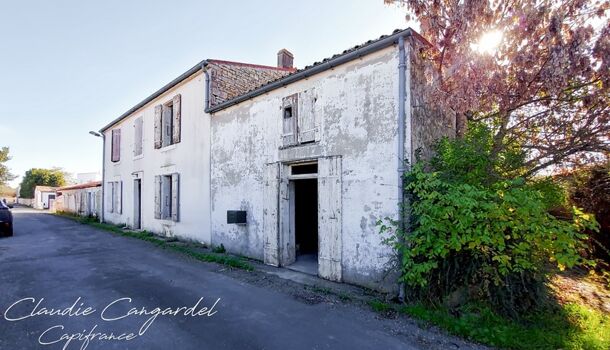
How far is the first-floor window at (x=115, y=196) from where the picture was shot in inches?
595

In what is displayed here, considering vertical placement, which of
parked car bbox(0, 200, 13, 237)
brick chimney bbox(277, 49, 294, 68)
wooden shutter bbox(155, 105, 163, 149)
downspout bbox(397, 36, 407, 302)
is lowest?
parked car bbox(0, 200, 13, 237)

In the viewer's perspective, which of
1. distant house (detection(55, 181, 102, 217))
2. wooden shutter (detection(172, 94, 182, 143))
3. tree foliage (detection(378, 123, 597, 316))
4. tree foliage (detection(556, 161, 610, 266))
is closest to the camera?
tree foliage (detection(378, 123, 597, 316))

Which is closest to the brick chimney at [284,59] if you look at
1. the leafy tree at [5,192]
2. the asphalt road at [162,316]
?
the asphalt road at [162,316]

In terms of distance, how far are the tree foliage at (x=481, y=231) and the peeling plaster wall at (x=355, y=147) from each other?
1.74 ft

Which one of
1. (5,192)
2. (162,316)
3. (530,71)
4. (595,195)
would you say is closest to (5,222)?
(162,316)

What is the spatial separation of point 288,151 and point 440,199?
11.7 ft

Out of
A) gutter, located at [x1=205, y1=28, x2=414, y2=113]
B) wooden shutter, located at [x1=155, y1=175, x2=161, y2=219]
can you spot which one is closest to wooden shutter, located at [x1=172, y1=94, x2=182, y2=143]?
wooden shutter, located at [x1=155, y1=175, x2=161, y2=219]

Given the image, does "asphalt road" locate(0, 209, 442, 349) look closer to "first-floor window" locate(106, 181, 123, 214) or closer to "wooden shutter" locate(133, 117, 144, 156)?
"wooden shutter" locate(133, 117, 144, 156)

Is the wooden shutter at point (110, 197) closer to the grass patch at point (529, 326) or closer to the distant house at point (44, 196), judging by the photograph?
the grass patch at point (529, 326)

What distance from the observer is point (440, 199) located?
14.3ft

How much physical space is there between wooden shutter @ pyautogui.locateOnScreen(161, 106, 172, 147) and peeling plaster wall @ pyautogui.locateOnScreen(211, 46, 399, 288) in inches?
213

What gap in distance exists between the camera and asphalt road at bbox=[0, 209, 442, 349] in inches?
141

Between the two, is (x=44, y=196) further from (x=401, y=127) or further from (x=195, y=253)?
(x=401, y=127)

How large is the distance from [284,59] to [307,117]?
7.10m
